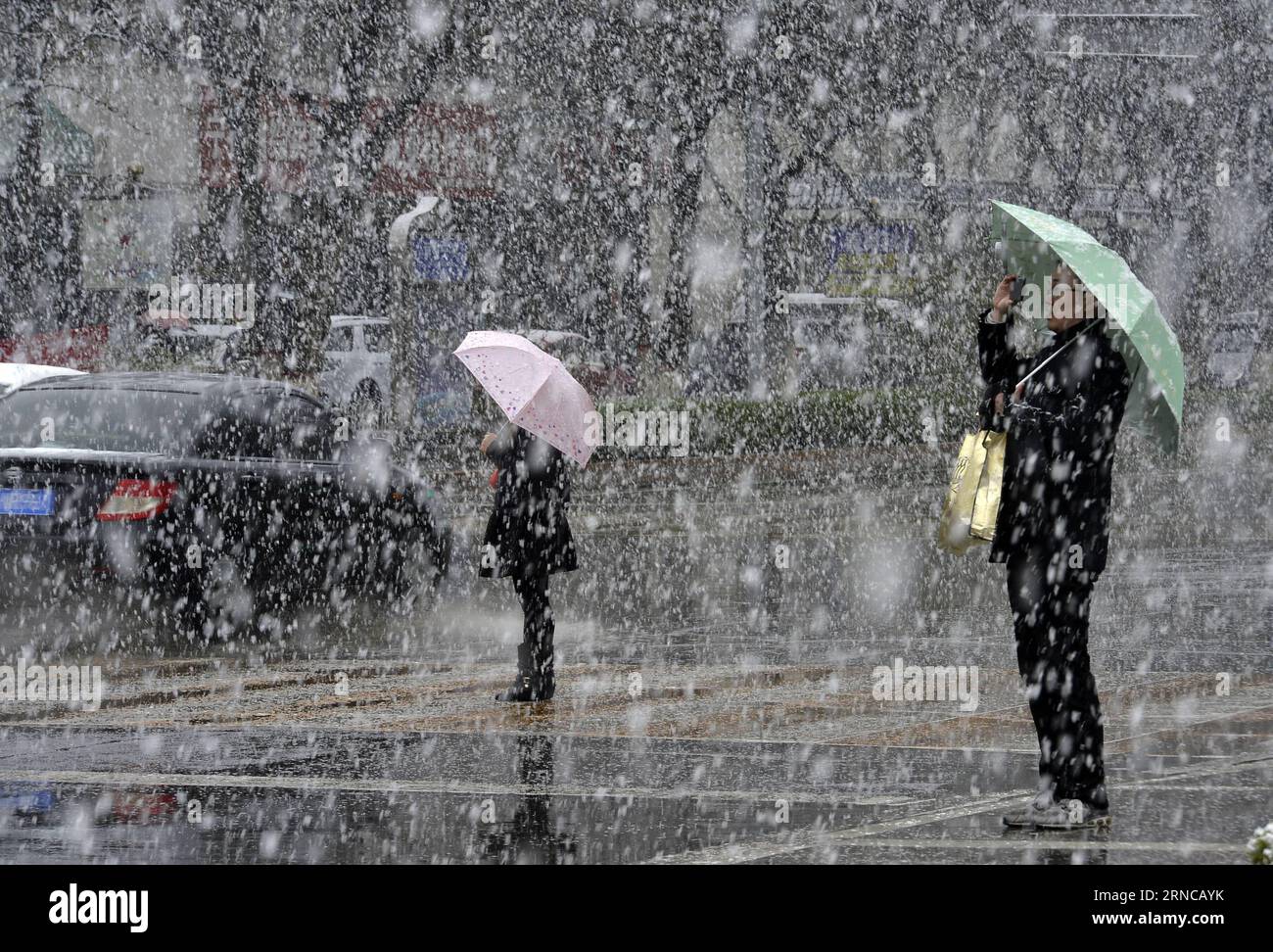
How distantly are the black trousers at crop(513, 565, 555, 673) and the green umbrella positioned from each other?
133 inches

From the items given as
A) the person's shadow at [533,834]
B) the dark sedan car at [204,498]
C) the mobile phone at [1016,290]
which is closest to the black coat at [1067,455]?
the mobile phone at [1016,290]

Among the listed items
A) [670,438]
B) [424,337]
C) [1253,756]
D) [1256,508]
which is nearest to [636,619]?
[1253,756]

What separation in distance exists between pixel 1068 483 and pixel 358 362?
24.4 m

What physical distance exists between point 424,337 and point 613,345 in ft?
14.4

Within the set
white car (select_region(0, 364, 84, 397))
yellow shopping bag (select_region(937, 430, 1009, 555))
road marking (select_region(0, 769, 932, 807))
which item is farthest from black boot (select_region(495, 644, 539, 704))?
white car (select_region(0, 364, 84, 397))

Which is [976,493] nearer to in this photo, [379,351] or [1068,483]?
[1068,483]

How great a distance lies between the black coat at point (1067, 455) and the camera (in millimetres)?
6383

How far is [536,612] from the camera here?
9547 millimetres

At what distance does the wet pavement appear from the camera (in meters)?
6.46

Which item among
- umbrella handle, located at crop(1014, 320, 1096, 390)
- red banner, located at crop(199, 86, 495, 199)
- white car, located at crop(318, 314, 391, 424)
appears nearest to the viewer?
umbrella handle, located at crop(1014, 320, 1096, 390)

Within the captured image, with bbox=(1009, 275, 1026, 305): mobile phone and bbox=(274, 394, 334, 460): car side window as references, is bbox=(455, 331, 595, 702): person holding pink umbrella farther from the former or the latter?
bbox=(274, 394, 334, 460): car side window

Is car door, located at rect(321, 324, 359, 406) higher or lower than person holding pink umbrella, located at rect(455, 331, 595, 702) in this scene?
higher

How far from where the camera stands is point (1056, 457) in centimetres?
641

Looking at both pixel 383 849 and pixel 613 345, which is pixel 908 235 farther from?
pixel 383 849
